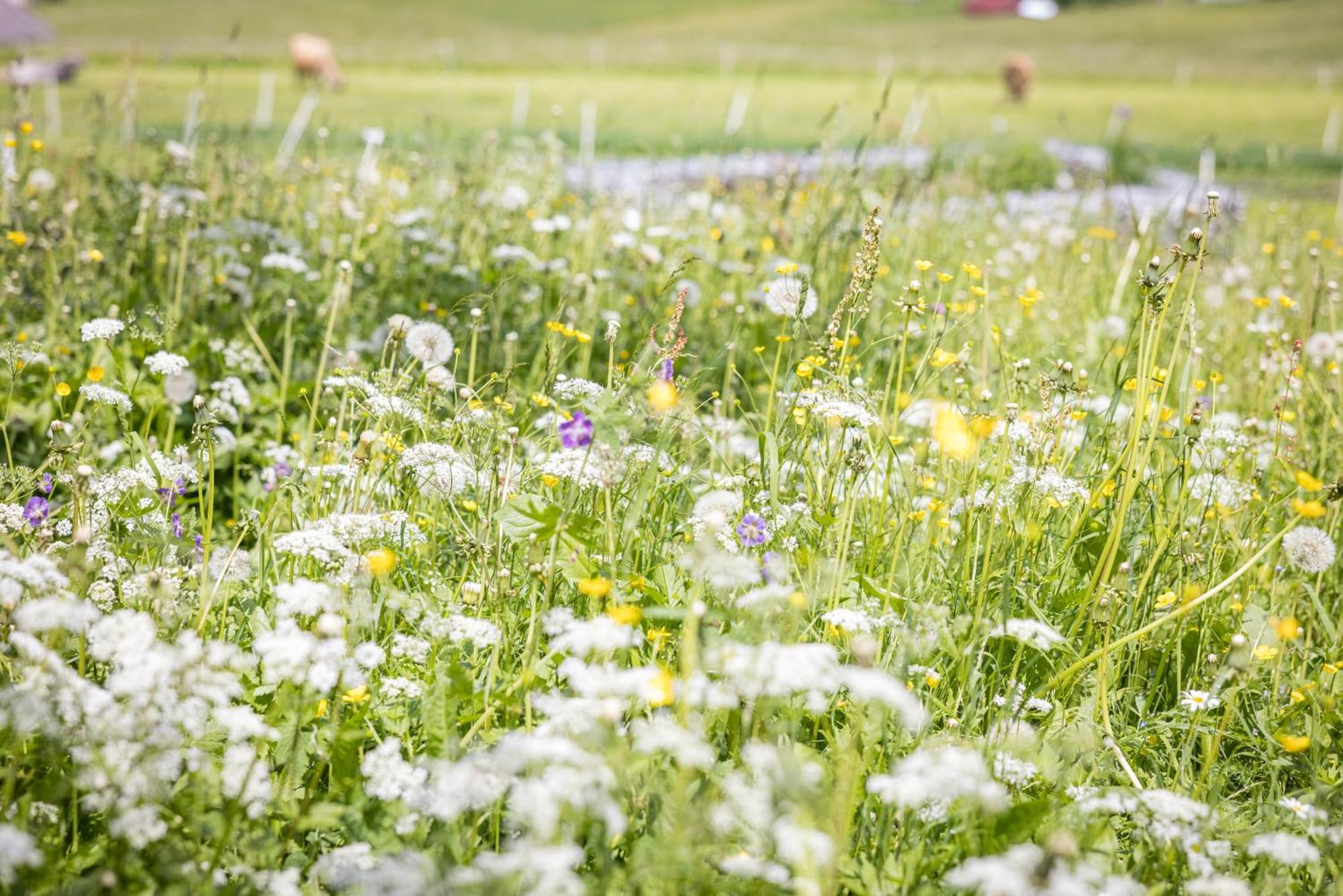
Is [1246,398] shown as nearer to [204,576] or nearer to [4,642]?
[204,576]

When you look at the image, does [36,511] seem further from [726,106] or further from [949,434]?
[726,106]

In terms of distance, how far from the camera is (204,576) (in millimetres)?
1964

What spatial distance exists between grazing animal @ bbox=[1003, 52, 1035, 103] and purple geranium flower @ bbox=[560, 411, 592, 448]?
33964 millimetres

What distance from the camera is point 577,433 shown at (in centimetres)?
256

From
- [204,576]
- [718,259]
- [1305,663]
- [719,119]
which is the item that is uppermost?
[719,119]

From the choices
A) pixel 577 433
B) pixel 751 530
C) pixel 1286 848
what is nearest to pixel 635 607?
pixel 751 530

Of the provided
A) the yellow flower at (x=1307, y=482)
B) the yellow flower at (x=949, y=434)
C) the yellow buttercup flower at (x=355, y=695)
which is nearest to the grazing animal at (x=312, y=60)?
the yellow buttercup flower at (x=355, y=695)

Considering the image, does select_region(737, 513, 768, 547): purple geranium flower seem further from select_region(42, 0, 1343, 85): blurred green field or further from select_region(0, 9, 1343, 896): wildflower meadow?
select_region(42, 0, 1343, 85): blurred green field

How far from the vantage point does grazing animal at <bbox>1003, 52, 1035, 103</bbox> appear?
32.5m

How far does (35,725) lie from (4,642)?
402 millimetres

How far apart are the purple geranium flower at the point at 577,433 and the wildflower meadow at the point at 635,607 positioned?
0.26ft

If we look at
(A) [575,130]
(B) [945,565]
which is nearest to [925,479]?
(B) [945,565]

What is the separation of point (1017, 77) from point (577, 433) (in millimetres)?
→ 34401

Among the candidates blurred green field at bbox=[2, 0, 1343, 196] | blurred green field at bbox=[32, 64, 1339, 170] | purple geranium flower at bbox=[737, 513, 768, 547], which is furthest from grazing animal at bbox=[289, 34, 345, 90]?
purple geranium flower at bbox=[737, 513, 768, 547]
